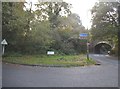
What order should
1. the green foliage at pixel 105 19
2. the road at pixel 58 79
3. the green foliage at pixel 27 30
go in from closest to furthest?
the road at pixel 58 79 < the green foliage at pixel 27 30 < the green foliage at pixel 105 19

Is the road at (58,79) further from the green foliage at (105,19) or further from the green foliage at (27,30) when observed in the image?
the green foliage at (105,19)

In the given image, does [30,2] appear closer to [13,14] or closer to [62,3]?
[13,14]

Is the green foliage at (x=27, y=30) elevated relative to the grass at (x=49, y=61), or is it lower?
elevated

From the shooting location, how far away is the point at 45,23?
93.7ft

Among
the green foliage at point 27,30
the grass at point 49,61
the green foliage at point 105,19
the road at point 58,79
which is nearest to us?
the road at point 58,79

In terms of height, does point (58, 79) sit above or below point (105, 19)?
below

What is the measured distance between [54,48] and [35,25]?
33.4 ft

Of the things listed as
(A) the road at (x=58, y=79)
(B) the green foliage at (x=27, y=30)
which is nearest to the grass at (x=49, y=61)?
(B) the green foliage at (x=27, y=30)

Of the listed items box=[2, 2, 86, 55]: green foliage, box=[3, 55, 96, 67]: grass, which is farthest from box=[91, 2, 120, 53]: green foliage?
box=[3, 55, 96, 67]: grass

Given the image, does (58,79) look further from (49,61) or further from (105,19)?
(105,19)

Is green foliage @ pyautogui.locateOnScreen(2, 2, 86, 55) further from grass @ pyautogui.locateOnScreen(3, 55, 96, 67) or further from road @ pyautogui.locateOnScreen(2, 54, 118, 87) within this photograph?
road @ pyautogui.locateOnScreen(2, 54, 118, 87)

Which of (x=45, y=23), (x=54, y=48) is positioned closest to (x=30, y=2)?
(x=45, y=23)

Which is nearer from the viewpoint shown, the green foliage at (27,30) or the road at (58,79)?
the road at (58,79)

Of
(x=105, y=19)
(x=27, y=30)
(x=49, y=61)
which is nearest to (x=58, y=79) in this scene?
(x=49, y=61)
